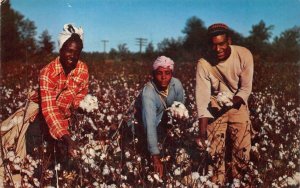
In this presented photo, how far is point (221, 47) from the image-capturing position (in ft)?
10.4

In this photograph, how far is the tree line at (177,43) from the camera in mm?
9977

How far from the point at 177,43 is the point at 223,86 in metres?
33.1

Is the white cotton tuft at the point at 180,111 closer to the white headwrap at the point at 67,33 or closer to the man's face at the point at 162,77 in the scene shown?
the man's face at the point at 162,77

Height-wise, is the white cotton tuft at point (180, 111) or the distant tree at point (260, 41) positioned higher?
the distant tree at point (260, 41)

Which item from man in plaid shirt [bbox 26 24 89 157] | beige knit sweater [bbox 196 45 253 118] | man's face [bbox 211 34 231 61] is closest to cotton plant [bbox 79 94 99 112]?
man in plaid shirt [bbox 26 24 89 157]

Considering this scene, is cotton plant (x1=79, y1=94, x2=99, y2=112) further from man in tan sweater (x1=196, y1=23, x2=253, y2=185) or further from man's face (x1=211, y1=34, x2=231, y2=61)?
man's face (x1=211, y1=34, x2=231, y2=61)

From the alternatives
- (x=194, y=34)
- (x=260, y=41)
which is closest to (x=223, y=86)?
(x=260, y=41)

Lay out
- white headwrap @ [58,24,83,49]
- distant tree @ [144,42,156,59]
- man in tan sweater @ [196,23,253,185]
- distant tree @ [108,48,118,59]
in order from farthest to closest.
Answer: distant tree @ [108,48,118,59]
distant tree @ [144,42,156,59]
man in tan sweater @ [196,23,253,185]
white headwrap @ [58,24,83,49]

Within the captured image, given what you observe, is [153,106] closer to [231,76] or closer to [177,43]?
[231,76]

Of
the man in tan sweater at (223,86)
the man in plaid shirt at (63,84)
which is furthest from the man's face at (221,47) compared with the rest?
the man in plaid shirt at (63,84)

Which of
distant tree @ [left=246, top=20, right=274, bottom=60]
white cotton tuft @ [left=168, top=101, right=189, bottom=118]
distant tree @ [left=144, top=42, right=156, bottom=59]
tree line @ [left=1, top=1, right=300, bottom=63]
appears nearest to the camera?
white cotton tuft @ [left=168, top=101, right=189, bottom=118]

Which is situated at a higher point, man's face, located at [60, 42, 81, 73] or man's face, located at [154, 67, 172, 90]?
man's face, located at [60, 42, 81, 73]

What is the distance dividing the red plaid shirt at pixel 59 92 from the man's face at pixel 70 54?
2.6 inches

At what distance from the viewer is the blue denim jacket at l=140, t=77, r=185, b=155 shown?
10.4 feet
